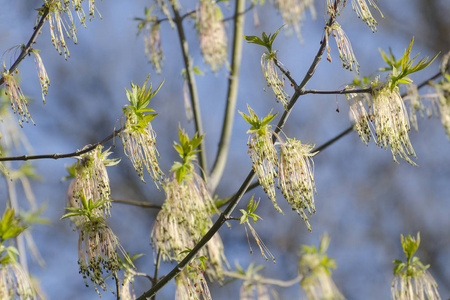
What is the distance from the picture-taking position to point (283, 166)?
1766 mm

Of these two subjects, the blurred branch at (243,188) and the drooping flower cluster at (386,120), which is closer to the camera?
Result: the blurred branch at (243,188)

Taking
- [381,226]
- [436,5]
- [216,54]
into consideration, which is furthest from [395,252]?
[216,54]

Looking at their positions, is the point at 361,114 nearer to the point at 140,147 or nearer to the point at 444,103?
the point at 444,103

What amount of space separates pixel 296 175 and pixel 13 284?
0.86 meters

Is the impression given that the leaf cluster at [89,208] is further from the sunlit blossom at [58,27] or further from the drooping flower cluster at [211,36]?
the drooping flower cluster at [211,36]

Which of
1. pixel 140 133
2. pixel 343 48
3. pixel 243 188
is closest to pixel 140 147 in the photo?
pixel 140 133

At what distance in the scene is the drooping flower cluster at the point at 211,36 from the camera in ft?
9.00

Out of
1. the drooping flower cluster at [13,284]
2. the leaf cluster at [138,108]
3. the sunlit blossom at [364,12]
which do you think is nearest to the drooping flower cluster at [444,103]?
the sunlit blossom at [364,12]

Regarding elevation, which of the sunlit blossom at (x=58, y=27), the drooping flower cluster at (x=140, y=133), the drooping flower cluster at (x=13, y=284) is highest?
the sunlit blossom at (x=58, y=27)

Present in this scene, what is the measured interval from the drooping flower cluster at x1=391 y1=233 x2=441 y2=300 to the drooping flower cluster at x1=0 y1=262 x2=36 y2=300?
1.17 m

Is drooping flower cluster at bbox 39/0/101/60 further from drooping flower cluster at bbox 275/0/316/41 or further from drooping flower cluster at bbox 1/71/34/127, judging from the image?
drooping flower cluster at bbox 275/0/316/41

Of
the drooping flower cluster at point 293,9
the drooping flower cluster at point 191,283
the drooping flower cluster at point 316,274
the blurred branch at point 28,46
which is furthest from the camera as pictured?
the drooping flower cluster at point 316,274

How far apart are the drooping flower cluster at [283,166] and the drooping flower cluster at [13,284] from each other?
0.72m

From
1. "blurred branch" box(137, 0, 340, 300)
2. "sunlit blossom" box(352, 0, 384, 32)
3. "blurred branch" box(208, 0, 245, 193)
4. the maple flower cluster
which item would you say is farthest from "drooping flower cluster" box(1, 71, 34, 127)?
"blurred branch" box(208, 0, 245, 193)
